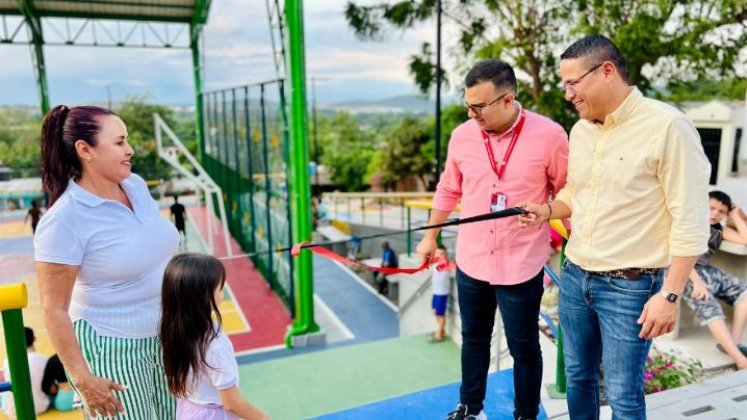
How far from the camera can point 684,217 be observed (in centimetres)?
136

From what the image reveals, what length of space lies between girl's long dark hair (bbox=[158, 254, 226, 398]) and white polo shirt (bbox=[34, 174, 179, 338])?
10 cm

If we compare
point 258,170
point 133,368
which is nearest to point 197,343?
point 133,368

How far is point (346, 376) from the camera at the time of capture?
4.84 meters

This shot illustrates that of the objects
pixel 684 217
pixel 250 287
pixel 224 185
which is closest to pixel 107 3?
pixel 224 185

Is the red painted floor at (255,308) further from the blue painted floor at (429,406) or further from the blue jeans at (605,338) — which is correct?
the blue jeans at (605,338)

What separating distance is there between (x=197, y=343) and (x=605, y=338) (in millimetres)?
1193

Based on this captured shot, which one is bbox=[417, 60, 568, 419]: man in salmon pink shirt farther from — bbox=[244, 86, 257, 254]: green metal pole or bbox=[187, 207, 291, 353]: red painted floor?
bbox=[244, 86, 257, 254]: green metal pole

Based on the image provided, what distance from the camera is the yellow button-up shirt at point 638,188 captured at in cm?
136

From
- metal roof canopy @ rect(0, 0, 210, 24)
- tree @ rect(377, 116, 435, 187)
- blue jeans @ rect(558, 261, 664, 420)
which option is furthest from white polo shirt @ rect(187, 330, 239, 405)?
tree @ rect(377, 116, 435, 187)

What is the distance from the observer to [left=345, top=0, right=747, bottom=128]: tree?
9062 millimetres

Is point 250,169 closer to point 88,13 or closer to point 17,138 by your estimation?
point 88,13

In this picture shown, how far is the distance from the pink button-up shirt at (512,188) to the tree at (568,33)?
27.6 feet

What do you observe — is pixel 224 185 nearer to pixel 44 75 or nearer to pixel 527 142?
pixel 44 75

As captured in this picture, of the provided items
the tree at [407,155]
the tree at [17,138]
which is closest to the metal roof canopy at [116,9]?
the tree at [17,138]
